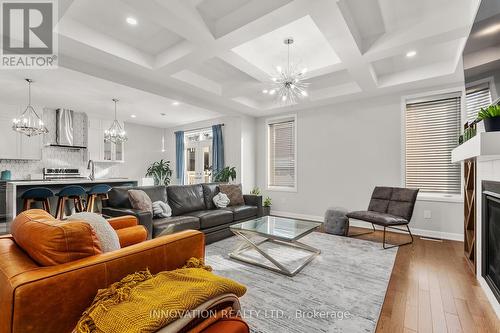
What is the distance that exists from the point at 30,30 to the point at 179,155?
16.5 feet

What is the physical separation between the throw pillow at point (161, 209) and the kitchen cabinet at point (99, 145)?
14.1ft

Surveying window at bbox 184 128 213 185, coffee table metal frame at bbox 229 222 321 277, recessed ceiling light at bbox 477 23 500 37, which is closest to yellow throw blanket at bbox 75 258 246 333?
coffee table metal frame at bbox 229 222 321 277

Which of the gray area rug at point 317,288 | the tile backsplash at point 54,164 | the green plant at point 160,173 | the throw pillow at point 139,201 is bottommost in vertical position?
→ the gray area rug at point 317,288

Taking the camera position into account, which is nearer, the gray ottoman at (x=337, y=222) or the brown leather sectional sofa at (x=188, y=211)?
the brown leather sectional sofa at (x=188, y=211)

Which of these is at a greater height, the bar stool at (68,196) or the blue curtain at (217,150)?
the blue curtain at (217,150)

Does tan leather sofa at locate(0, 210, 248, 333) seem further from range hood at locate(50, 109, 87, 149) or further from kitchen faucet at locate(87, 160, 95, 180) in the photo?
kitchen faucet at locate(87, 160, 95, 180)

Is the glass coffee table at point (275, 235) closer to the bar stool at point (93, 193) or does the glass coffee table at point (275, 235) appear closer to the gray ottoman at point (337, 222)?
the gray ottoman at point (337, 222)

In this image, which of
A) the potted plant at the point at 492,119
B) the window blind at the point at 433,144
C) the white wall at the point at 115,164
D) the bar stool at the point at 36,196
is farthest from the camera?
the white wall at the point at 115,164

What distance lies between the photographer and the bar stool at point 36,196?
157 inches

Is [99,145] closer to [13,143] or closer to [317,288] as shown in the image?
[13,143]

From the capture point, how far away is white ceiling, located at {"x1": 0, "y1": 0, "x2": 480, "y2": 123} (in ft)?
7.57

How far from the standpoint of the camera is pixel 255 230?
108 inches

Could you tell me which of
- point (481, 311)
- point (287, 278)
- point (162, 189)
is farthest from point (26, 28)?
point (481, 311)

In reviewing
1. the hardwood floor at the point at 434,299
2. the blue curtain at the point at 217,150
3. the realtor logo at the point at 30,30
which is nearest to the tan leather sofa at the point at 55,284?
the hardwood floor at the point at 434,299
